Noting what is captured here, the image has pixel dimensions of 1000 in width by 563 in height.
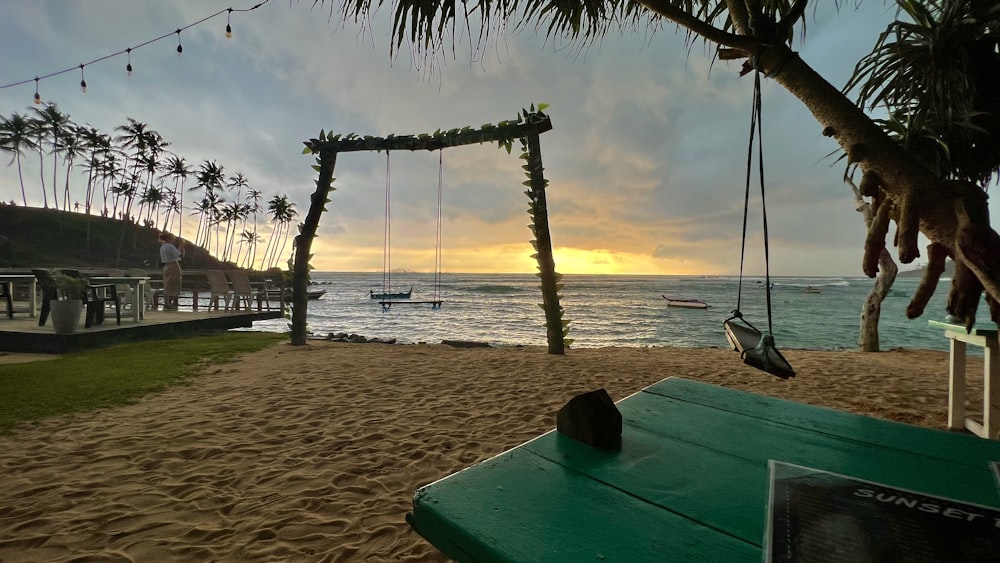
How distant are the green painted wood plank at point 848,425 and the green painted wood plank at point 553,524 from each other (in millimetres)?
894

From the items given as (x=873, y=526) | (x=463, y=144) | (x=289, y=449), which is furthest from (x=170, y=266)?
(x=873, y=526)

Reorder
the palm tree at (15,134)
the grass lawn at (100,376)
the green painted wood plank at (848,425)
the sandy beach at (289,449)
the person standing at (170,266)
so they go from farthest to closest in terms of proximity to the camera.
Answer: the palm tree at (15,134)
the person standing at (170,266)
the grass lawn at (100,376)
the sandy beach at (289,449)
the green painted wood plank at (848,425)

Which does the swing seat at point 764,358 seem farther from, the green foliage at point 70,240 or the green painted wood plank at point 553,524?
the green foliage at point 70,240

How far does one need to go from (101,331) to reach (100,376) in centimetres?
322

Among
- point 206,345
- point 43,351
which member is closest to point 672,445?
point 206,345

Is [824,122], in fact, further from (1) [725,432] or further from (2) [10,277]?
(2) [10,277]

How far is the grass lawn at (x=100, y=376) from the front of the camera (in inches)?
174

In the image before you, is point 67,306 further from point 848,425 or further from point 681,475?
point 848,425

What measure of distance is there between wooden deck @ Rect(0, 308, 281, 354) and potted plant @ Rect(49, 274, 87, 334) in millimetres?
154

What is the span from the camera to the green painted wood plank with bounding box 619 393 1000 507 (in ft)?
3.45

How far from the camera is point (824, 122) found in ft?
4.60

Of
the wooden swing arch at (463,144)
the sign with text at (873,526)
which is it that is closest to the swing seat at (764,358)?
the sign with text at (873,526)

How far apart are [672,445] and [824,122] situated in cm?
116

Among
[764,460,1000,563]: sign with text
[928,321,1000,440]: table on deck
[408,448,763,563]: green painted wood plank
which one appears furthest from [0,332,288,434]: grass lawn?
[928,321,1000,440]: table on deck
